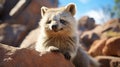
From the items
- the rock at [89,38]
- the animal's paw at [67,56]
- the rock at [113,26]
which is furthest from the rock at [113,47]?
the rock at [113,26]

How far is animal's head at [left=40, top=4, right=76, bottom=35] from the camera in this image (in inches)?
382

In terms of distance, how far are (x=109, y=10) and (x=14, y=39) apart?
2262 centimetres

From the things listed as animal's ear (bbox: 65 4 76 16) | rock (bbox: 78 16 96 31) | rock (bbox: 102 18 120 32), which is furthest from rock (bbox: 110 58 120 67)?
rock (bbox: 78 16 96 31)

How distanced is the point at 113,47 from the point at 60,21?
16.8 ft

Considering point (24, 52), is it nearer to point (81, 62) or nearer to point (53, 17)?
point (53, 17)

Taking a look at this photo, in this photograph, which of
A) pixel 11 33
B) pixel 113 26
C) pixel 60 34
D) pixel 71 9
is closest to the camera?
pixel 60 34

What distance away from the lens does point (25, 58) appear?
27.6ft

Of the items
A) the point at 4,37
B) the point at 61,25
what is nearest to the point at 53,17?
the point at 61,25

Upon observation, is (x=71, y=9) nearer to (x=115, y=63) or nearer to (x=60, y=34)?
(x=60, y=34)

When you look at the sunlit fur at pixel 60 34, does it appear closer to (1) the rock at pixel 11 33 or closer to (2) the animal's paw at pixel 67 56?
(2) the animal's paw at pixel 67 56

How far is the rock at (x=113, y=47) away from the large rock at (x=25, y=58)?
548cm

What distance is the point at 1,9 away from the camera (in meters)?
20.1

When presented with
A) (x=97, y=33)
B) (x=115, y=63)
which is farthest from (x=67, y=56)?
(x=97, y=33)

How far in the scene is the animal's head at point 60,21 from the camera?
969 cm
